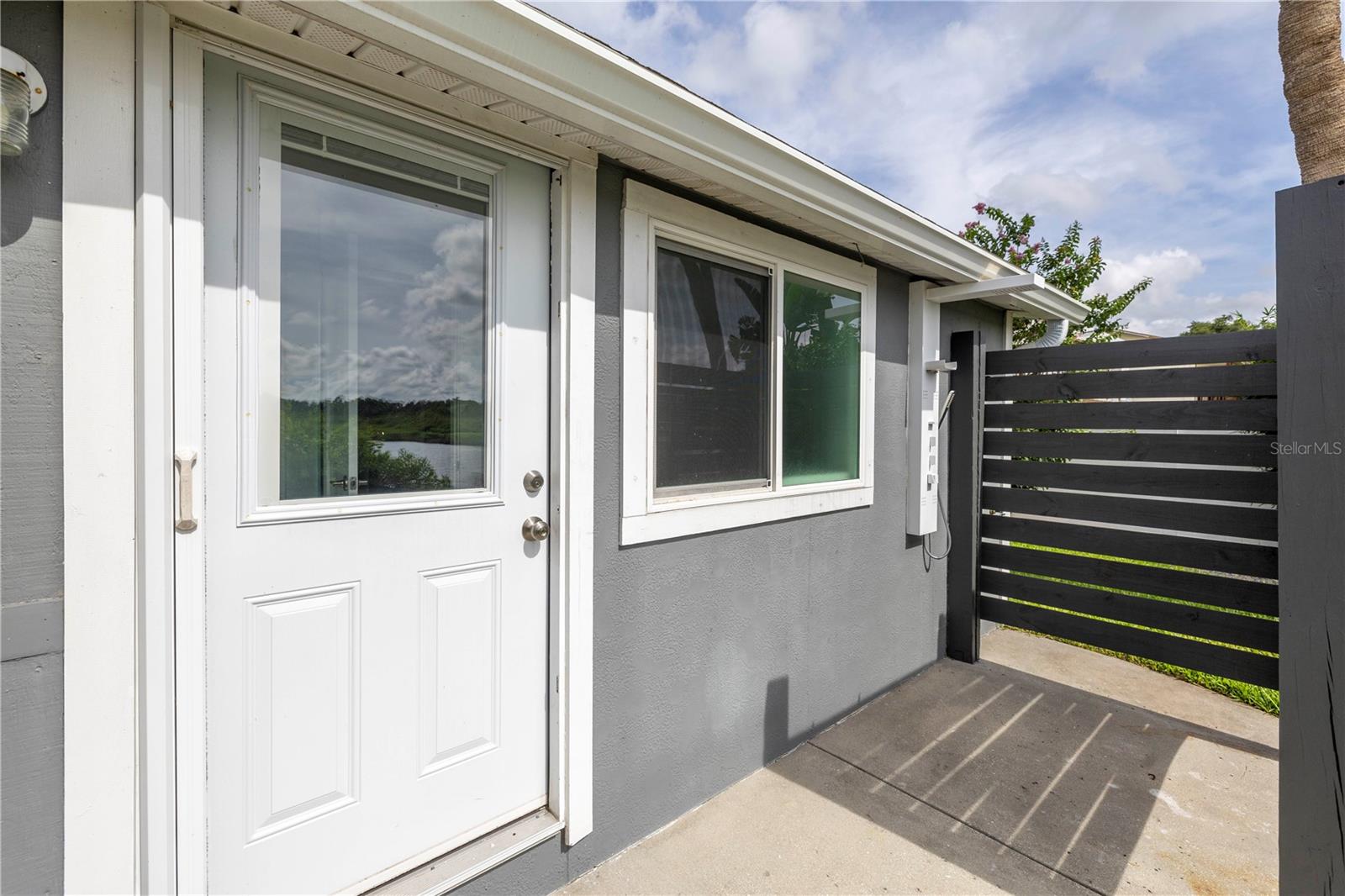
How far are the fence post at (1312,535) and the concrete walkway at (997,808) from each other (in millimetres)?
538

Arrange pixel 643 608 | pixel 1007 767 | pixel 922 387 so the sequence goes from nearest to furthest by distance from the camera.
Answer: pixel 643 608
pixel 1007 767
pixel 922 387

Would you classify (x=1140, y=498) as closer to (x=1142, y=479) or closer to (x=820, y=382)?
(x=1142, y=479)

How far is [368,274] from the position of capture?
1525 mm

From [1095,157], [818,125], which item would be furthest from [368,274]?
[1095,157]

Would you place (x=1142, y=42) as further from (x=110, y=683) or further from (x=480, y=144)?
(x=110, y=683)

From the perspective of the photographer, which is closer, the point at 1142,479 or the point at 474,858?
the point at 474,858

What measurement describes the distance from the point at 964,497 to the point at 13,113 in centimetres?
412

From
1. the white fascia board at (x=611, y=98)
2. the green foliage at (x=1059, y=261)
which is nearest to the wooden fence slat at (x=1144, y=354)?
the white fascia board at (x=611, y=98)

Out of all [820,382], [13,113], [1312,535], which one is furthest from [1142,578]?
[13,113]

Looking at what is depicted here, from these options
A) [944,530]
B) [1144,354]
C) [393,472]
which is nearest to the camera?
[393,472]

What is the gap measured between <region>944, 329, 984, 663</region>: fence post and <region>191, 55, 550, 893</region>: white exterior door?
2.84 meters

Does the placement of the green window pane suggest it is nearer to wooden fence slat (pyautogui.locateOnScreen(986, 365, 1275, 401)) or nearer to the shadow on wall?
the shadow on wall

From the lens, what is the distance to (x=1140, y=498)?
321 cm

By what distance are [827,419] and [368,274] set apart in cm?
210
